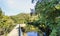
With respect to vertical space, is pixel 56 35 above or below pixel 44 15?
below

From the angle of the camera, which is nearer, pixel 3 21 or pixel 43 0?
pixel 43 0

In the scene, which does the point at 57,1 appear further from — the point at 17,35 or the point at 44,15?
the point at 17,35

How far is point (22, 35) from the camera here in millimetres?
31469

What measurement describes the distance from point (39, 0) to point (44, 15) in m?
0.82

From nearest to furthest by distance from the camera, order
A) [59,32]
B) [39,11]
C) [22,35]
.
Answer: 1. [59,32]
2. [39,11]
3. [22,35]

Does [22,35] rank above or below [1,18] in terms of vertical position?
below

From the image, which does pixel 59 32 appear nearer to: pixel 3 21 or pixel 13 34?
pixel 13 34

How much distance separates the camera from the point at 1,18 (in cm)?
3794

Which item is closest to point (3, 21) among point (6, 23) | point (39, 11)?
point (6, 23)

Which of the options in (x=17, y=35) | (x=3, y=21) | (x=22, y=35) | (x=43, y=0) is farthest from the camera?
(x=3, y=21)

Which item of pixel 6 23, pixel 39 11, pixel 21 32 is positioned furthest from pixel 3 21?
pixel 39 11

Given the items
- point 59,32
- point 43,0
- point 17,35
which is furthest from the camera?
point 17,35

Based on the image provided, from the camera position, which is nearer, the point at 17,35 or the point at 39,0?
→ the point at 39,0

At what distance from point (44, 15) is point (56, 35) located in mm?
1533
